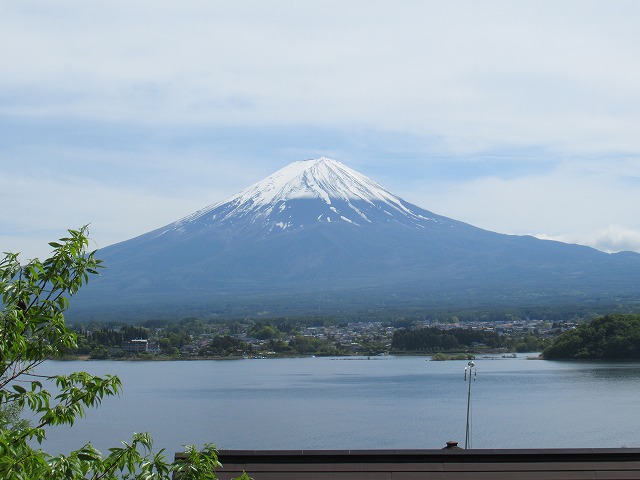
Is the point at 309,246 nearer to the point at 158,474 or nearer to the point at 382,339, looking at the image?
the point at 382,339

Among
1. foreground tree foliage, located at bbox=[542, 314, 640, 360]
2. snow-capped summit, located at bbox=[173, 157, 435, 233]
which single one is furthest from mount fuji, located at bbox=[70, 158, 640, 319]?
foreground tree foliage, located at bbox=[542, 314, 640, 360]

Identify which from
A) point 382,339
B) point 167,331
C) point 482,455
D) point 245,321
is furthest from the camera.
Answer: point 245,321

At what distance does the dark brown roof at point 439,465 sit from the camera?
4.52 meters

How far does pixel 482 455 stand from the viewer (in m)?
4.61

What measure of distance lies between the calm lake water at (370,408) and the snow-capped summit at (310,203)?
82.5 metres

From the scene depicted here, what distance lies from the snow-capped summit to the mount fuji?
14 cm

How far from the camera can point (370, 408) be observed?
90.9 ft

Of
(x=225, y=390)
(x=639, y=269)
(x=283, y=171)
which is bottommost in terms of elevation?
(x=225, y=390)

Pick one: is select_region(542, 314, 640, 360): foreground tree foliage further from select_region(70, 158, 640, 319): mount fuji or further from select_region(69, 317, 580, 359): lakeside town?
select_region(70, 158, 640, 319): mount fuji

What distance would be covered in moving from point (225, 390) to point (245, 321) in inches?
1598

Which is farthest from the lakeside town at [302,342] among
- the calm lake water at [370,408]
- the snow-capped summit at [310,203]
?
the snow-capped summit at [310,203]

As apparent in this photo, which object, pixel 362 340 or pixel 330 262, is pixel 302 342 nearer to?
pixel 362 340

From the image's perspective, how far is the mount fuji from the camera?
9475cm

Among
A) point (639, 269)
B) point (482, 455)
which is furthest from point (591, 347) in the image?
point (639, 269)
